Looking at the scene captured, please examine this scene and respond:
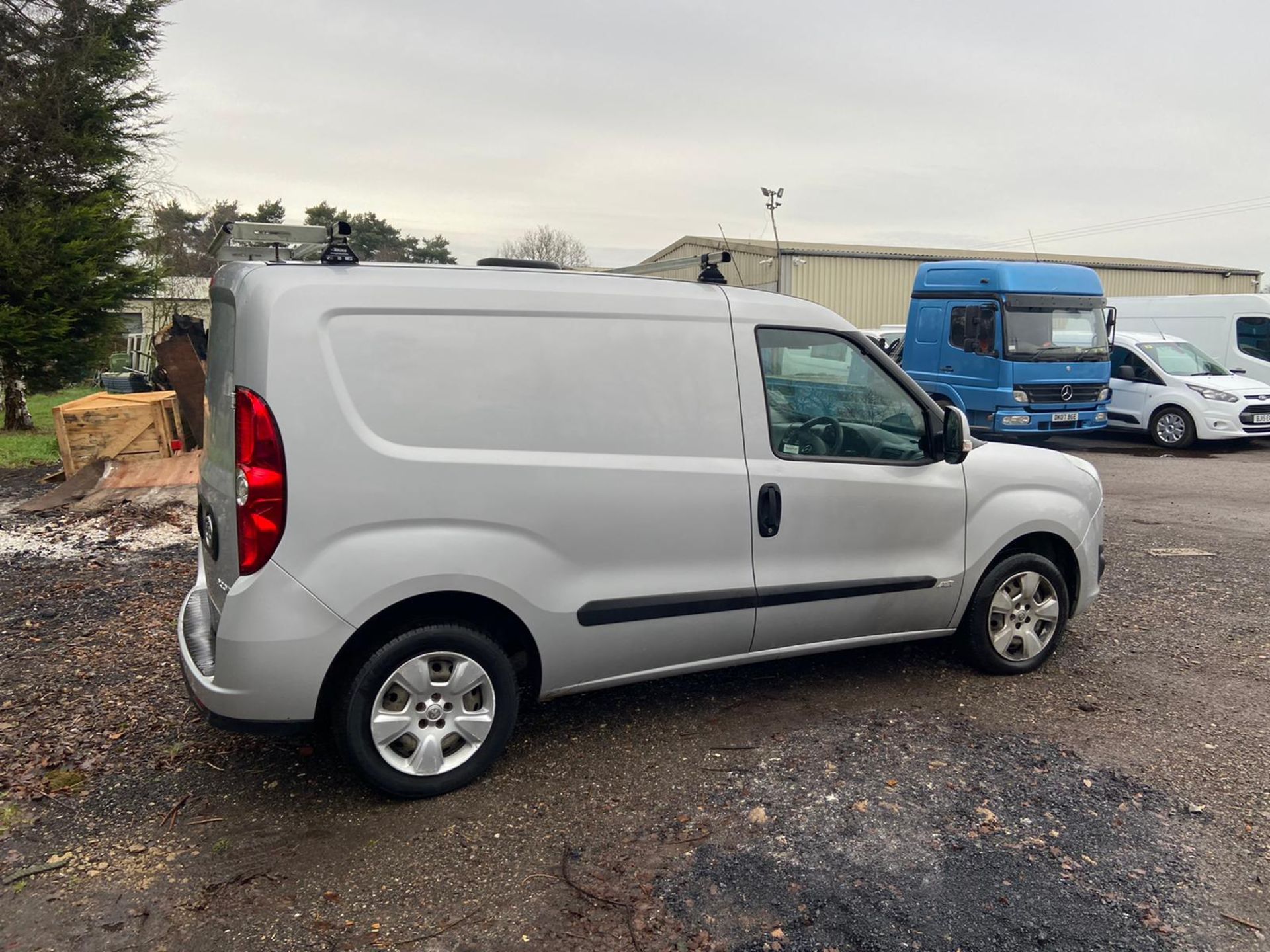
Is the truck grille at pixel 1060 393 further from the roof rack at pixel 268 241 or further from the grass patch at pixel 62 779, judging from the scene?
the grass patch at pixel 62 779

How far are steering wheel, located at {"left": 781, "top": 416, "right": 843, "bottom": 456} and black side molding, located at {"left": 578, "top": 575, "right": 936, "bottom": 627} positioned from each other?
1.93ft

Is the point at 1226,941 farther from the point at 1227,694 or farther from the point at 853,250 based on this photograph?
the point at 853,250

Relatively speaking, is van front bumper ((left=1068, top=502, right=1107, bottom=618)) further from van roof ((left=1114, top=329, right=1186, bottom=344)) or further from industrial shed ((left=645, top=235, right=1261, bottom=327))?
industrial shed ((left=645, top=235, right=1261, bottom=327))

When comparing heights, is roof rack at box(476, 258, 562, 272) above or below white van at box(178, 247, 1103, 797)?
above

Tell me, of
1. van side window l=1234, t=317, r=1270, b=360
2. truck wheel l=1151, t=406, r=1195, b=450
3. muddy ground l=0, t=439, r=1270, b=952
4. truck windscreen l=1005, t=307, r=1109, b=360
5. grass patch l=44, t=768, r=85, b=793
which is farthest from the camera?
van side window l=1234, t=317, r=1270, b=360

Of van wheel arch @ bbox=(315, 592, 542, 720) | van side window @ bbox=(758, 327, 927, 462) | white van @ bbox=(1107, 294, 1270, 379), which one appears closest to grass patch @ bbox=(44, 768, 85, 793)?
van wheel arch @ bbox=(315, 592, 542, 720)

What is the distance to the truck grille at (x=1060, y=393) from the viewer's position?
1275cm

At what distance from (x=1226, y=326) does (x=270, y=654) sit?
1826cm

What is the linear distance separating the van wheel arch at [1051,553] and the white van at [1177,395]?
1118 centimetres

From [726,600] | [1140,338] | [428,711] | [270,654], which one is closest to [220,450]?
[270,654]

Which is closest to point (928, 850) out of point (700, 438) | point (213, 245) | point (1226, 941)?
point (1226, 941)

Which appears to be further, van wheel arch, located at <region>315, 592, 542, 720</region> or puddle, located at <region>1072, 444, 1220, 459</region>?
puddle, located at <region>1072, 444, 1220, 459</region>

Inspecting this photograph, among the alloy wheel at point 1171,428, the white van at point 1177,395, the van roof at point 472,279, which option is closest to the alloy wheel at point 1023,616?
the van roof at point 472,279

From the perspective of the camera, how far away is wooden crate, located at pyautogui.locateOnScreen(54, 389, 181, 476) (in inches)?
357
